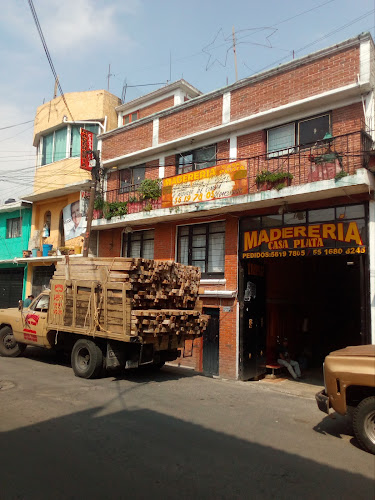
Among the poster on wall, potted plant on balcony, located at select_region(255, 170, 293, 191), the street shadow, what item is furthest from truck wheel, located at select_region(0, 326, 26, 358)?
potted plant on balcony, located at select_region(255, 170, 293, 191)

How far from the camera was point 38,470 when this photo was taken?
426cm

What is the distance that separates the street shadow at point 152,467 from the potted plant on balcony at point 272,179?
23.1 feet

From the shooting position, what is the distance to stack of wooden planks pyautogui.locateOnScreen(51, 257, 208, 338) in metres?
8.58

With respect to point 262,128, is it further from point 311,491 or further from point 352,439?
point 311,491

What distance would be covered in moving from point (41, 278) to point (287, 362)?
13074 mm

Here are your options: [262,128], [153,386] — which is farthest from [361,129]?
[153,386]

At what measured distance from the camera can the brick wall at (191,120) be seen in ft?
42.3

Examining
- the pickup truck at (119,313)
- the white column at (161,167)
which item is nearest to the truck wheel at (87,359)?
the pickup truck at (119,313)

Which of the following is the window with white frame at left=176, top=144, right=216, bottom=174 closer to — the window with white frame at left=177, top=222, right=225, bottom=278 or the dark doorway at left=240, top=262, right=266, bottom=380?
the window with white frame at left=177, top=222, right=225, bottom=278

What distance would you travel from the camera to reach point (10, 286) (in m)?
22.0

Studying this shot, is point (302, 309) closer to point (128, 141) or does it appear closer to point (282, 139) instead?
point (282, 139)

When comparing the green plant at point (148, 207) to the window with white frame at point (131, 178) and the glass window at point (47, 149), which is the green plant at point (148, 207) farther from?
the glass window at point (47, 149)

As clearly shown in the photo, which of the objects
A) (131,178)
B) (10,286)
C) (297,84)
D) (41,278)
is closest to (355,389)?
(297,84)

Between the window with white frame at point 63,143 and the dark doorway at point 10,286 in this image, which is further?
the dark doorway at point 10,286
